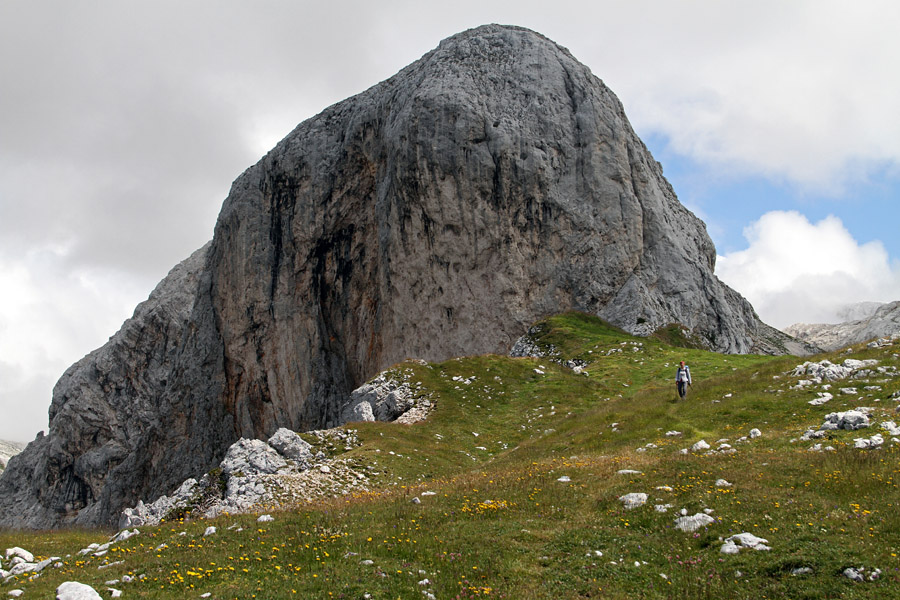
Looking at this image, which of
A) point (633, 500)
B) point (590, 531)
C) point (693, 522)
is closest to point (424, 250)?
point (633, 500)

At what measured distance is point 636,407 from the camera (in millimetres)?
29375

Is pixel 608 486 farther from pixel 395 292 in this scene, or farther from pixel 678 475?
pixel 395 292

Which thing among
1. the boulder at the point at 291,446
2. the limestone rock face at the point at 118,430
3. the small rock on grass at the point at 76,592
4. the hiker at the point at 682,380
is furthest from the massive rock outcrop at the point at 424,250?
the small rock on grass at the point at 76,592

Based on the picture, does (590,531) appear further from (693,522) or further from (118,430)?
(118,430)

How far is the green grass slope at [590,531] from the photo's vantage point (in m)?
11.0

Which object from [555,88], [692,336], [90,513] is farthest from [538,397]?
[90,513]

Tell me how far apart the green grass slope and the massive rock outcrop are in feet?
111

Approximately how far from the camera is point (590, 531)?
45.5 feet

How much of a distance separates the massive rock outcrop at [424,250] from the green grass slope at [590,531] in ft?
111

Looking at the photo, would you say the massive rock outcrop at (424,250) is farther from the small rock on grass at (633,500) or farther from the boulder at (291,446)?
the small rock on grass at (633,500)

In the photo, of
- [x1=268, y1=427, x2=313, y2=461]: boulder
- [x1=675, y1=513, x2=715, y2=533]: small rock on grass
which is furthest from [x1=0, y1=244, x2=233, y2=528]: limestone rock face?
[x1=675, y1=513, x2=715, y2=533]: small rock on grass

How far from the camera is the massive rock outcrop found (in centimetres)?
5991

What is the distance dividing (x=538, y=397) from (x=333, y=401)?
4209cm

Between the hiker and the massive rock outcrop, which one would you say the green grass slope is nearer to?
the hiker
